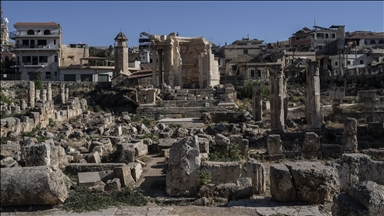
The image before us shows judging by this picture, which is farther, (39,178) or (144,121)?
(144,121)

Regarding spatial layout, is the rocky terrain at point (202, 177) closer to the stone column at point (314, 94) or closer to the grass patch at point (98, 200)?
the grass patch at point (98, 200)

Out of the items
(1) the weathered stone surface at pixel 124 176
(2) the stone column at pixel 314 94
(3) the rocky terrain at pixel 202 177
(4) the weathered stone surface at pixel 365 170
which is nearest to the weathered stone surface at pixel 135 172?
(3) the rocky terrain at pixel 202 177

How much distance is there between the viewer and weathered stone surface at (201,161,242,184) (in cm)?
987

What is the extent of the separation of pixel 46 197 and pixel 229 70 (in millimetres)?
56651

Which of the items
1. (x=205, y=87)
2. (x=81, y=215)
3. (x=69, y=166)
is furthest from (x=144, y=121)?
(x=81, y=215)

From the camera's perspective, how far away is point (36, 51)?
2315 inches

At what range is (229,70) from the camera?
210 feet

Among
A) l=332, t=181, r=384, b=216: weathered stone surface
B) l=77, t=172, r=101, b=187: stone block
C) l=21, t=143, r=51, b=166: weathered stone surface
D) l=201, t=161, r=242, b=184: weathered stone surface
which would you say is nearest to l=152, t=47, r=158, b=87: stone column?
l=77, t=172, r=101, b=187: stone block

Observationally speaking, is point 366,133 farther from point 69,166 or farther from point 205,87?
point 205,87

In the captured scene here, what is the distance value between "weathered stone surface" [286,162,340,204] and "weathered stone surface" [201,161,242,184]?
5.64ft

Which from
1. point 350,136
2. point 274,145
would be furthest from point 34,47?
point 350,136

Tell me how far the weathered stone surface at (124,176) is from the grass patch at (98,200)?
80 cm

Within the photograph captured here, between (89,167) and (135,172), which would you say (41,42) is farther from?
(135,172)

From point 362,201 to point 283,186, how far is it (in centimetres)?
287
